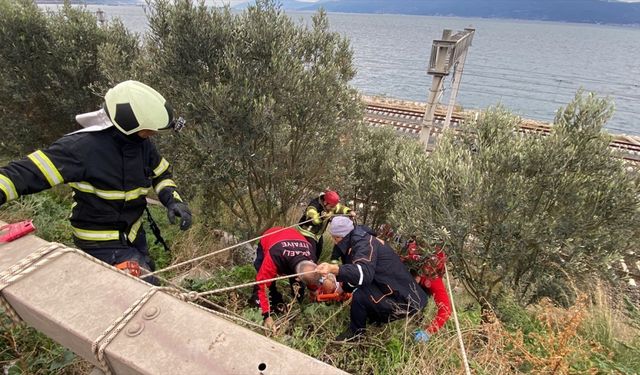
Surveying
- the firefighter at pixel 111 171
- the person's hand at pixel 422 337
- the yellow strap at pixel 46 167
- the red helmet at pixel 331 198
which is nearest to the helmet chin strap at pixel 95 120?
the firefighter at pixel 111 171

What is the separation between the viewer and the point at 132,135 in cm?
304

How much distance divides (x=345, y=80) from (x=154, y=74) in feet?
10.2

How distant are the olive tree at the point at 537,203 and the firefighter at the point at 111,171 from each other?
356cm

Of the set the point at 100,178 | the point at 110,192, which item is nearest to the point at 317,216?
the point at 110,192

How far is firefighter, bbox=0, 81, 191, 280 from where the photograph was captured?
264cm

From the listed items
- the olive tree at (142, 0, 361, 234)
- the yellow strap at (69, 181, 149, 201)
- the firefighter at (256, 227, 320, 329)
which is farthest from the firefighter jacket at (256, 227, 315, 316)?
the olive tree at (142, 0, 361, 234)

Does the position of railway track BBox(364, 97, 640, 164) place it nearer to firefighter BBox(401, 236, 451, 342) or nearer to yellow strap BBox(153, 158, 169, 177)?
firefighter BBox(401, 236, 451, 342)

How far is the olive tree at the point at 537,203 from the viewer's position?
4.77 metres

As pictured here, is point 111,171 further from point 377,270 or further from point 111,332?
point 377,270

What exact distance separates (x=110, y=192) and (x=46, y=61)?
660cm

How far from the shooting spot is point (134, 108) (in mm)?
2844

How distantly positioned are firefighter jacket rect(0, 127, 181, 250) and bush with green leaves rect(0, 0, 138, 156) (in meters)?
4.78

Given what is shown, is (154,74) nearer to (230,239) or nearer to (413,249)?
(230,239)

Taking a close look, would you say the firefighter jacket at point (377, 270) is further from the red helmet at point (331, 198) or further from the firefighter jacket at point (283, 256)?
the red helmet at point (331, 198)
